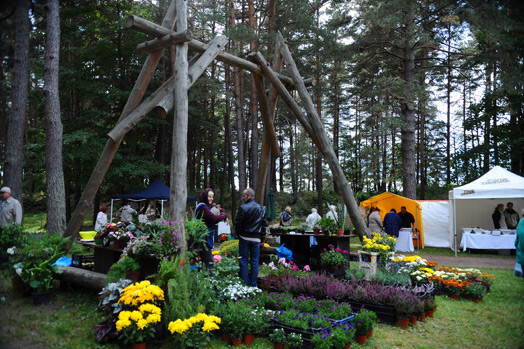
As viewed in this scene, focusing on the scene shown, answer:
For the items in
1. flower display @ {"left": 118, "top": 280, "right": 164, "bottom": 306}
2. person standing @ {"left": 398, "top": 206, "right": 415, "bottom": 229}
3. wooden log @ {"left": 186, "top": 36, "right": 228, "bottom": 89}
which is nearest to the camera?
flower display @ {"left": 118, "top": 280, "right": 164, "bottom": 306}

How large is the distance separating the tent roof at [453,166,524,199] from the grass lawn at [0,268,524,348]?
5330 millimetres

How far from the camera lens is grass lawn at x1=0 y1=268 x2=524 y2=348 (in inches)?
160

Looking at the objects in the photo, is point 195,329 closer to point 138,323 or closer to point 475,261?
point 138,323

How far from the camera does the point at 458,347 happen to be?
14.0 feet

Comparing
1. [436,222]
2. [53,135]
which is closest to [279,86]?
[53,135]

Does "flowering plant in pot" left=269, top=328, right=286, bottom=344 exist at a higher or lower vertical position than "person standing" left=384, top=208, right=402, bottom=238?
lower

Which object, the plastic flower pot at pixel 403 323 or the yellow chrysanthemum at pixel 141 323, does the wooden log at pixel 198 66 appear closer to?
the yellow chrysanthemum at pixel 141 323

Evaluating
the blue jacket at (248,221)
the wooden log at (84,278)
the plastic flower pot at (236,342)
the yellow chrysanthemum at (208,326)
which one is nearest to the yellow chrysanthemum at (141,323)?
the yellow chrysanthemum at (208,326)

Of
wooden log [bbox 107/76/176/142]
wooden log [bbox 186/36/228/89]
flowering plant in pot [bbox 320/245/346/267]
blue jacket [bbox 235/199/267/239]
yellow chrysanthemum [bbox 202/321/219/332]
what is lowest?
yellow chrysanthemum [bbox 202/321/219/332]

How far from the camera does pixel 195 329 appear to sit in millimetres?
3924

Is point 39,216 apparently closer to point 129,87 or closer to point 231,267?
point 129,87

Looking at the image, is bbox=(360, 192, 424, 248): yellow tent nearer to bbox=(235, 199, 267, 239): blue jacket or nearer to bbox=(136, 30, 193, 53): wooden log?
bbox=(235, 199, 267, 239): blue jacket

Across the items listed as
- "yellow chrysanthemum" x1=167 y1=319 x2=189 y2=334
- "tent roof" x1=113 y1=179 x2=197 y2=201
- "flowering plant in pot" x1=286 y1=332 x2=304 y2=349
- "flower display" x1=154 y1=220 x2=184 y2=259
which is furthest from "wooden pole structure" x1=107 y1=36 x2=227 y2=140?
"tent roof" x1=113 y1=179 x2=197 y2=201

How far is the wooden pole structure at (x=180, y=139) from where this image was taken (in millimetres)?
5582
